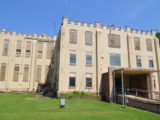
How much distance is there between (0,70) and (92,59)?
2224 centimetres

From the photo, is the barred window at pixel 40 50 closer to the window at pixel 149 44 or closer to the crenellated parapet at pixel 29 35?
the crenellated parapet at pixel 29 35

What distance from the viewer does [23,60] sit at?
3562 cm

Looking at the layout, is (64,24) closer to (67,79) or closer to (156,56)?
(67,79)

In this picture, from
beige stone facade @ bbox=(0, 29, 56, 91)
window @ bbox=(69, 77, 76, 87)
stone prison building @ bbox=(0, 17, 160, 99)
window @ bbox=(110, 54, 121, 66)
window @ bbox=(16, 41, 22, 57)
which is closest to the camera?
stone prison building @ bbox=(0, 17, 160, 99)

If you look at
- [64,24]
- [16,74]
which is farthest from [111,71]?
[16,74]

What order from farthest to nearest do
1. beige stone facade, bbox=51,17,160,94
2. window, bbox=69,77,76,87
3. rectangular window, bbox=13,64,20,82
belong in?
1. rectangular window, bbox=13,64,20,82
2. beige stone facade, bbox=51,17,160,94
3. window, bbox=69,77,76,87

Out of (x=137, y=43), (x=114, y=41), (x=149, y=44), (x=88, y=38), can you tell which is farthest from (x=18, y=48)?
(x=149, y=44)

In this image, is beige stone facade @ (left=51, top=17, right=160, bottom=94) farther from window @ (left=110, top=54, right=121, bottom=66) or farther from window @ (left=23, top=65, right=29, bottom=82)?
window @ (left=23, top=65, right=29, bottom=82)

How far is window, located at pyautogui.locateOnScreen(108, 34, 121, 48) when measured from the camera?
89.8ft

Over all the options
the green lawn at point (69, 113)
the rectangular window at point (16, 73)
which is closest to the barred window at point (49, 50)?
the rectangular window at point (16, 73)

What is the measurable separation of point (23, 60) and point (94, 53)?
62.6ft

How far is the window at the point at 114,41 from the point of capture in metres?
27.4

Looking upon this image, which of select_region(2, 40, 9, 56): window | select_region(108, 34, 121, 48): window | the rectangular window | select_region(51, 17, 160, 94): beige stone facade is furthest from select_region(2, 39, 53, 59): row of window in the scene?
select_region(108, 34, 121, 48): window

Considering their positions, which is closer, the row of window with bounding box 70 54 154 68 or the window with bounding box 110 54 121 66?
the row of window with bounding box 70 54 154 68
